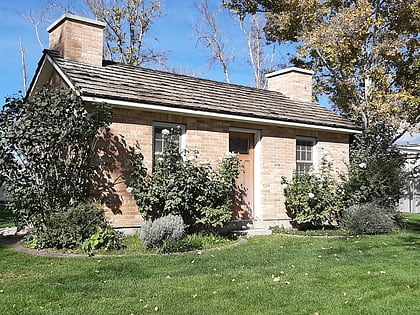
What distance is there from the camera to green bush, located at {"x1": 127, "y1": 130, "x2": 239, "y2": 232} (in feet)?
32.6

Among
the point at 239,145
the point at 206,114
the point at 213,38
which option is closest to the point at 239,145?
the point at 239,145

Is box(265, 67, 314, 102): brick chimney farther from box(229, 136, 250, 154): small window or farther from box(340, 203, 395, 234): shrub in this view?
box(340, 203, 395, 234): shrub

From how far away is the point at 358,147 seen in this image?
591 inches

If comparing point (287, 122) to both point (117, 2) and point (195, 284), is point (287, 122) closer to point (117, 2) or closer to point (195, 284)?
point (195, 284)

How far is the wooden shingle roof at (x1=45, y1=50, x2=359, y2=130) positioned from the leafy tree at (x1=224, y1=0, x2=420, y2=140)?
1.71 m

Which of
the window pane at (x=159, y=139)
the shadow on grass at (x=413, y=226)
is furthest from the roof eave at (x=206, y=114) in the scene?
the shadow on grass at (x=413, y=226)

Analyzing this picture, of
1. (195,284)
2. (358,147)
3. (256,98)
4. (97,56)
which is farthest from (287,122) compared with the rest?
(195,284)

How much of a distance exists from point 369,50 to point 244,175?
7612 millimetres

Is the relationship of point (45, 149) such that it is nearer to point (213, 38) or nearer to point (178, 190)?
point (178, 190)

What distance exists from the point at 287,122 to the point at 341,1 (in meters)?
7.38

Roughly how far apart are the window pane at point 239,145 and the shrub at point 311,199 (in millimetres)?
1505

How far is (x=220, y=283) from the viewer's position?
601 cm

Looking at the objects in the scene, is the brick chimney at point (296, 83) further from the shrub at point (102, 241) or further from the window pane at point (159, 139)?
the shrub at point (102, 241)

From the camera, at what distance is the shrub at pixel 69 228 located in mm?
8492
